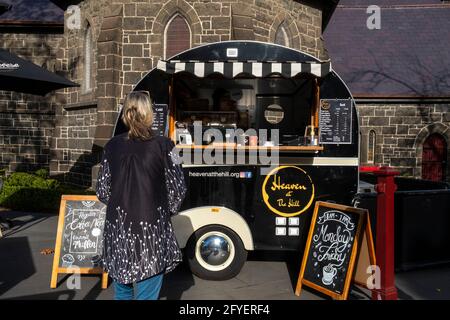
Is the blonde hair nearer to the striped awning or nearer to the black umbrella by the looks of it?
the striped awning

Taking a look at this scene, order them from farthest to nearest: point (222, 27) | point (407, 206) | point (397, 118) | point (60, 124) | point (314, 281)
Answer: point (397, 118) < point (60, 124) < point (222, 27) < point (407, 206) < point (314, 281)

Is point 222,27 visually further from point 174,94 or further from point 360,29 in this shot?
point 360,29

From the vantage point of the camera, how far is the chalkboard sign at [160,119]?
550 cm

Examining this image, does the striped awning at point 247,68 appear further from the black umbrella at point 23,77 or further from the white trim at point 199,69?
the black umbrella at point 23,77

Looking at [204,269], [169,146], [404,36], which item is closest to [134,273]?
[169,146]

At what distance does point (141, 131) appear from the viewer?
2.96 meters

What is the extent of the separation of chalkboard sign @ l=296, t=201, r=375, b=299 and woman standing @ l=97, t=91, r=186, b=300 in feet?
7.44

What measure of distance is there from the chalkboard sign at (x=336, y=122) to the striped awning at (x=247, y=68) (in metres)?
0.54

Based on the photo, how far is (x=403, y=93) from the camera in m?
16.8

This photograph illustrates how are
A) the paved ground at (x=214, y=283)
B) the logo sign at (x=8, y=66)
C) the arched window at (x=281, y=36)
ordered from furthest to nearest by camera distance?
the arched window at (x=281, y=36) → the logo sign at (x=8, y=66) → the paved ground at (x=214, y=283)

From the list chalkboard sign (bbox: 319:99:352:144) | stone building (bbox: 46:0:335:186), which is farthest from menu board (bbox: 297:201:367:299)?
stone building (bbox: 46:0:335:186)

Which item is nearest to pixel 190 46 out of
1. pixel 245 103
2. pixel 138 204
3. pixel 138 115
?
pixel 245 103

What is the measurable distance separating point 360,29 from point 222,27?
10.9 metres

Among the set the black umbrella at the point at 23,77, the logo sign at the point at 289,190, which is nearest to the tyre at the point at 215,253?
the logo sign at the point at 289,190
